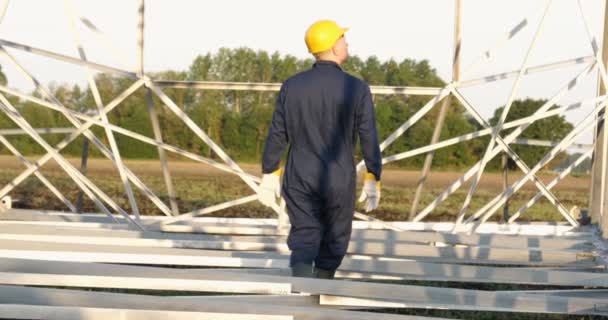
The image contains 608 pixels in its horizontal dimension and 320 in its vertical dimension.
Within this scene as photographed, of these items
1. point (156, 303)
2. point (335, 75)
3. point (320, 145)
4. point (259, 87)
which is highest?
point (259, 87)

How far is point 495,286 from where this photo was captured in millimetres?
8180

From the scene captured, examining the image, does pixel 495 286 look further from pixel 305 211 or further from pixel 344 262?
pixel 305 211

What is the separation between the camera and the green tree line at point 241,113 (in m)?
19.8

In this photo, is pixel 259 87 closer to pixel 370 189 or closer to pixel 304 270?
pixel 370 189

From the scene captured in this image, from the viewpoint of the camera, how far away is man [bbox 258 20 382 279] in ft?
18.9

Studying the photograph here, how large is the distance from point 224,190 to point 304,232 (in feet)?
51.3

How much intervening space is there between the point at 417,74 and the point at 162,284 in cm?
1493

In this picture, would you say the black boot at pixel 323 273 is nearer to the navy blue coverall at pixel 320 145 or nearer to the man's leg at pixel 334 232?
the man's leg at pixel 334 232

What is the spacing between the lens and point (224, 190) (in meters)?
21.4

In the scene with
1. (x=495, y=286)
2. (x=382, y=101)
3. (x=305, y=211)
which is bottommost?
(x=495, y=286)

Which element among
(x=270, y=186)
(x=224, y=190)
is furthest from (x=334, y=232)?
(x=224, y=190)

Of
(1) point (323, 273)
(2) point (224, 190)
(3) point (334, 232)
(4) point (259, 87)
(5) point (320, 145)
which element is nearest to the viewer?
(5) point (320, 145)

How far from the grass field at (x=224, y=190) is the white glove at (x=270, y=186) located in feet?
23.5

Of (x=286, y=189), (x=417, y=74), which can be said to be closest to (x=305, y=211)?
(x=286, y=189)
